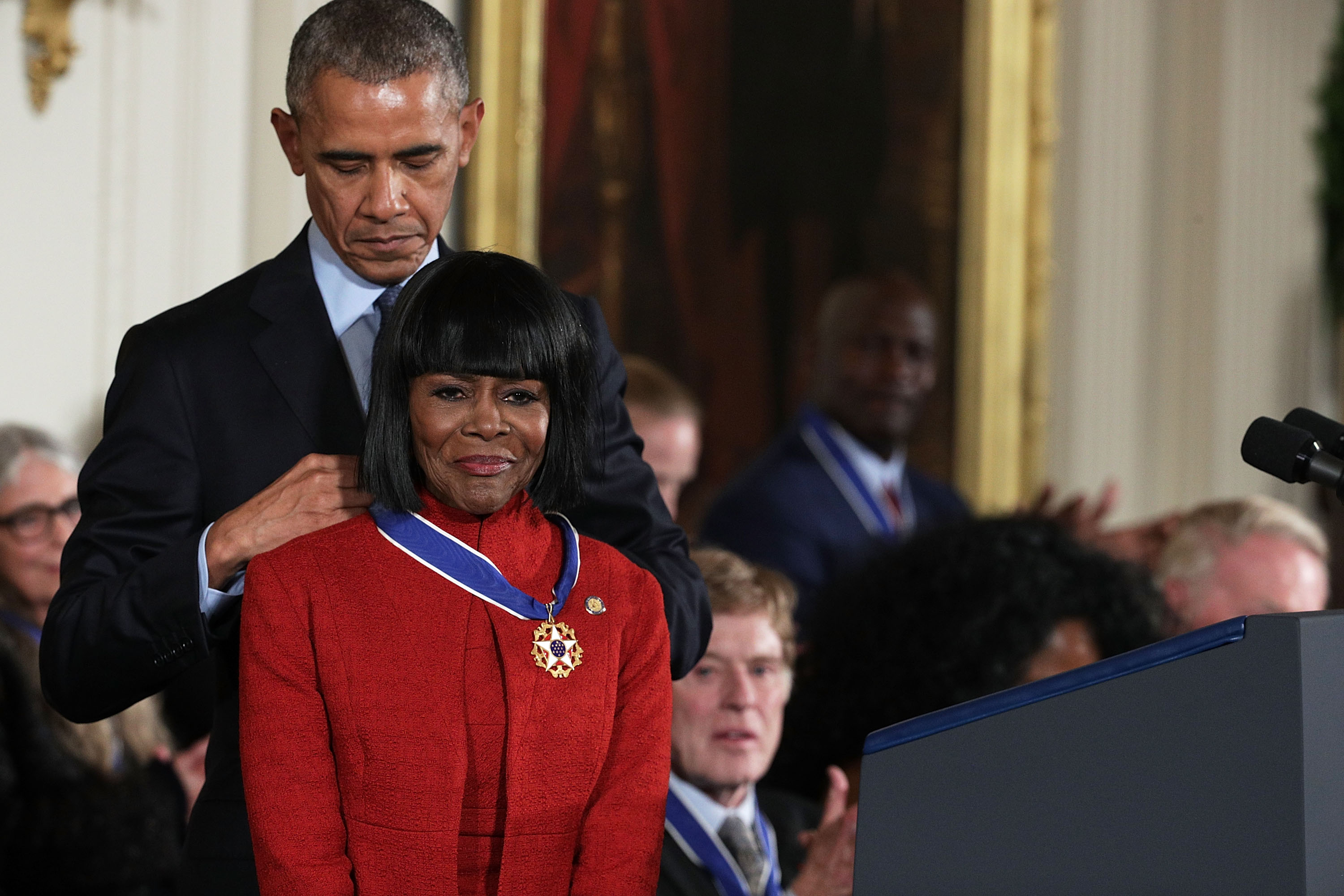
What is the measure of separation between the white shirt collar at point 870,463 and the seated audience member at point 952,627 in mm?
1807

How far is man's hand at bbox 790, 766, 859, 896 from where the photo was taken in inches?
107

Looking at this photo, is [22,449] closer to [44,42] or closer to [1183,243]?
[44,42]

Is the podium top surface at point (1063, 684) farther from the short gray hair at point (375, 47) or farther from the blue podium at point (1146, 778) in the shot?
the short gray hair at point (375, 47)

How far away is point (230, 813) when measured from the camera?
6.27 ft

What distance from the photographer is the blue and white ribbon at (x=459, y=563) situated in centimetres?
175

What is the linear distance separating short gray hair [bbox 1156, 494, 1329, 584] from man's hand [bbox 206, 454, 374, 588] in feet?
9.29

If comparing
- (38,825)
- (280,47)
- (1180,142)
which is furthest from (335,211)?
(1180,142)

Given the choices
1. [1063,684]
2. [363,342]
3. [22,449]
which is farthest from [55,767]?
[1063,684]

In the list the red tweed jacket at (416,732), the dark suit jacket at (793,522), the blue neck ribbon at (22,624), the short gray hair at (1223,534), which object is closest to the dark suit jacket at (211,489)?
the red tweed jacket at (416,732)

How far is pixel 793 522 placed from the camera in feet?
16.2

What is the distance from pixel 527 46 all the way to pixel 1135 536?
2.27 metres

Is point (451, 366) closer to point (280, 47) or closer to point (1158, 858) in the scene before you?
point (1158, 858)

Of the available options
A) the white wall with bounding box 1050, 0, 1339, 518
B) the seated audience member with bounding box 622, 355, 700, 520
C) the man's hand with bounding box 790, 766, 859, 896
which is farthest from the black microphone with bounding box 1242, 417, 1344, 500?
the white wall with bounding box 1050, 0, 1339, 518

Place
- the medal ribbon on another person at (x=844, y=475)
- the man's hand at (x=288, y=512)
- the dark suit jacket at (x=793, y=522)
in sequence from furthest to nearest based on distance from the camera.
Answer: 1. the medal ribbon on another person at (x=844, y=475)
2. the dark suit jacket at (x=793, y=522)
3. the man's hand at (x=288, y=512)
